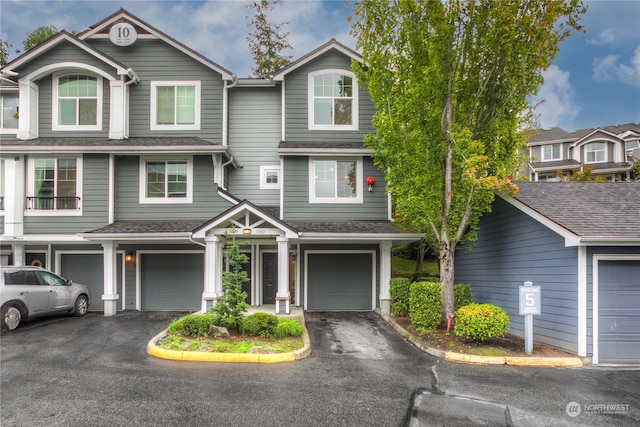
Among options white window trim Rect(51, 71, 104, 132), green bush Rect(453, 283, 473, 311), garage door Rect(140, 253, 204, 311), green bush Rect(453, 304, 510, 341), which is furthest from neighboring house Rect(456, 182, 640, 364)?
white window trim Rect(51, 71, 104, 132)

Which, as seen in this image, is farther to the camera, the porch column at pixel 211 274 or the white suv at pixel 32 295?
the porch column at pixel 211 274

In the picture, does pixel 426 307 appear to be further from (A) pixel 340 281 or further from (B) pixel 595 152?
(B) pixel 595 152

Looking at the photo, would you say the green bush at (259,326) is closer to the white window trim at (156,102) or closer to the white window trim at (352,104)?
the white window trim at (352,104)

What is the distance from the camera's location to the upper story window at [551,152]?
130 ft

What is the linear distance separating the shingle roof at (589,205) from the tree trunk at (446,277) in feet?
7.39

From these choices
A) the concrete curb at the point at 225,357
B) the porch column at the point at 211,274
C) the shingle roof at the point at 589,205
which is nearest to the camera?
the concrete curb at the point at 225,357

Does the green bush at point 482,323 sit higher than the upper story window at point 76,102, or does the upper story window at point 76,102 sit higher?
the upper story window at point 76,102

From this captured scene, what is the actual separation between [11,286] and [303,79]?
1065 cm

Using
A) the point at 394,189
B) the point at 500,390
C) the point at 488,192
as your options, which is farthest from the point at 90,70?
the point at 500,390

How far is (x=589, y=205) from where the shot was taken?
1015 cm

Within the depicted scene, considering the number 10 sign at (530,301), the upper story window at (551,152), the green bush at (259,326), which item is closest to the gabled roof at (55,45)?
the green bush at (259,326)

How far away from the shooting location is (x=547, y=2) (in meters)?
9.67

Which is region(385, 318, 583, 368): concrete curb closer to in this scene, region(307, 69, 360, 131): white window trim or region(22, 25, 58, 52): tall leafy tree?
region(307, 69, 360, 131): white window trim

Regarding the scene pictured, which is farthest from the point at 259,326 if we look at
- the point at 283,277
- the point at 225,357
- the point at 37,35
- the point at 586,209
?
the point at 37,35
